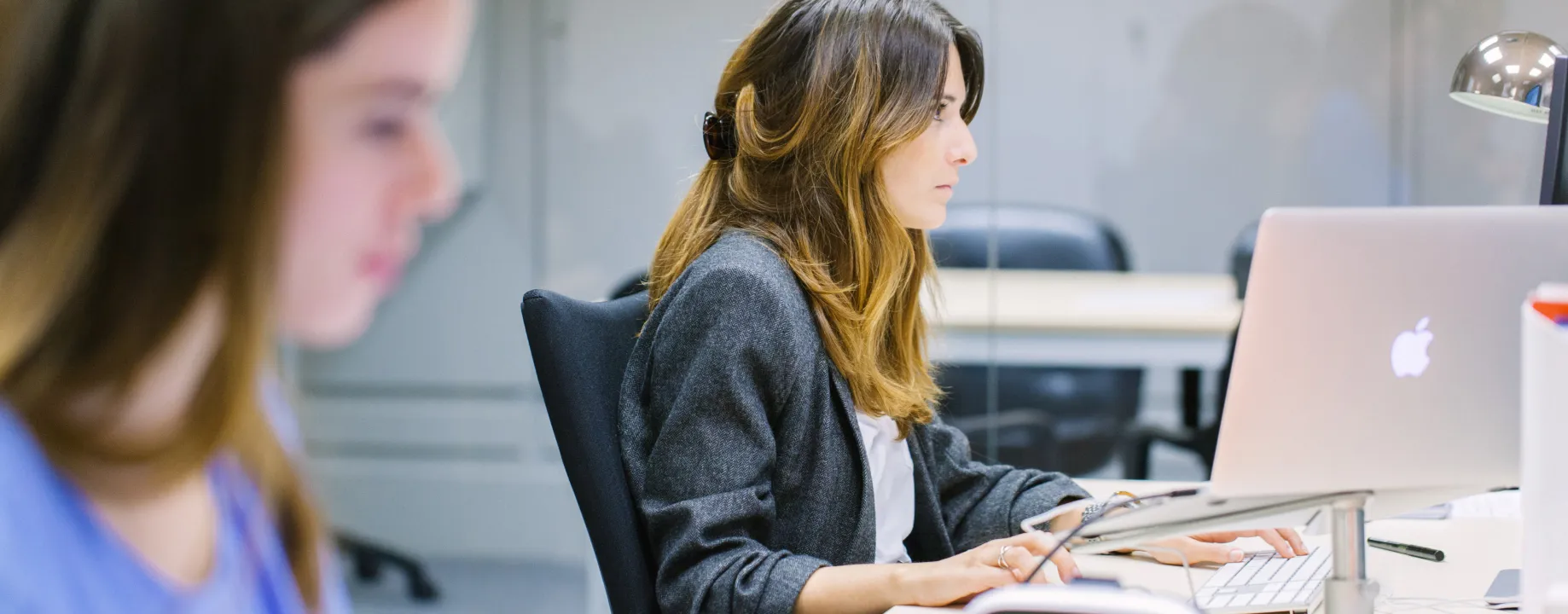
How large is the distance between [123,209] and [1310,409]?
0.76 m

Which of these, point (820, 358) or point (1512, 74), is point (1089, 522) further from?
point (1512, 74)

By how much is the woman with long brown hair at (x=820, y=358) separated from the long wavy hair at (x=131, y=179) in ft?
2.26

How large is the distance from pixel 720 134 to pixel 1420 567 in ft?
2.61

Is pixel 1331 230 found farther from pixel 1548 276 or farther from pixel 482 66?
pixel 482 66

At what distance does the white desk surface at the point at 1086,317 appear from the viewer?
9.61 ft

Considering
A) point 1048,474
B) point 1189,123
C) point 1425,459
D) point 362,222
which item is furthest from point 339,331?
point 1189,123

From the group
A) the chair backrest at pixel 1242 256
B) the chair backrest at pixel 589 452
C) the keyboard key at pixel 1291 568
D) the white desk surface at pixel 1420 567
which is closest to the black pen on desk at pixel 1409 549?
the white desk surface at pixel 1420 567

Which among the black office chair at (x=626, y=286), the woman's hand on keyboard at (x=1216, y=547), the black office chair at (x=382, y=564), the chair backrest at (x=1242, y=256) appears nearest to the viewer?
the woman's hand on keyboard at (x=1216, y=547)

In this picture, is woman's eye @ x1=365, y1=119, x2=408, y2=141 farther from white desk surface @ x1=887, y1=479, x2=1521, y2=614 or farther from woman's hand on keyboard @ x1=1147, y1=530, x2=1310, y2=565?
woman's hand on keyboard @ x1=1147, y1=530, x2=1310, y2=565

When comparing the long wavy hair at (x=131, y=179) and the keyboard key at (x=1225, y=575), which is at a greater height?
the long wavy hair at (x=131, y=179)

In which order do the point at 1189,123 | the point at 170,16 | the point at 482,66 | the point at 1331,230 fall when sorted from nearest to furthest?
the point at 170,16
the point at 1331,230
the point at 1189,123
the point at 482,66

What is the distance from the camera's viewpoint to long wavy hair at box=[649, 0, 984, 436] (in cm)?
129

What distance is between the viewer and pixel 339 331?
512 mm

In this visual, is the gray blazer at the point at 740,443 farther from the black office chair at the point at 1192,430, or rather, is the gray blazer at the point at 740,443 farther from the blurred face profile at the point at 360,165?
the black office chair at the point at 1192,430
